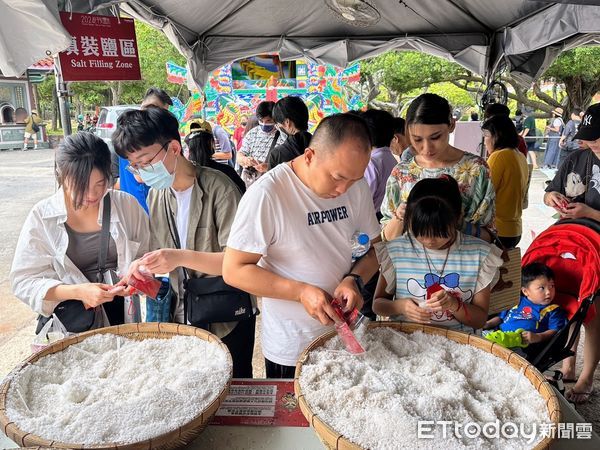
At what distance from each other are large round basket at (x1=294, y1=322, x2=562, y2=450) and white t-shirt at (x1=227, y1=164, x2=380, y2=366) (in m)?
0.20

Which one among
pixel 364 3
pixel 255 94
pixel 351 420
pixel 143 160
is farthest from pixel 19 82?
pixel 351 420

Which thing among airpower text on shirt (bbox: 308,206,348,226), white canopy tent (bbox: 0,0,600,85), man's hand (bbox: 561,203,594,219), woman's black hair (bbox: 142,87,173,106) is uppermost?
white canopy tent (bbox: 0,0,600,85)

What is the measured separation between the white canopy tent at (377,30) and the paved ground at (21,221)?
181 cm

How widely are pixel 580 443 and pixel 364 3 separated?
331cm

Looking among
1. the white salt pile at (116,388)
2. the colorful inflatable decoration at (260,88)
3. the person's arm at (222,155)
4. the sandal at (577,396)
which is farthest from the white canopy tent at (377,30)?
the colorful inflatable decoration at (260,88)

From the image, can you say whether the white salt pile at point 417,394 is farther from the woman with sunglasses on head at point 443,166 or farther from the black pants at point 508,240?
the black pants at point 508,240

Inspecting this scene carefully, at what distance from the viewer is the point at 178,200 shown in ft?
5.53

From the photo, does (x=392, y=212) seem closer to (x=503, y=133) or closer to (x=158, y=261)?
(x=158, y=261)

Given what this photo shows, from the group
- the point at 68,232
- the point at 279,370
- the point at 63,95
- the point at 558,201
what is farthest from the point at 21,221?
the point at 558,201

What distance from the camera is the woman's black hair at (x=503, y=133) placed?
10.4 ft

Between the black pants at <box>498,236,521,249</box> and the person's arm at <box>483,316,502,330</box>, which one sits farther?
the black pants at <box>498,236,521,249</box>

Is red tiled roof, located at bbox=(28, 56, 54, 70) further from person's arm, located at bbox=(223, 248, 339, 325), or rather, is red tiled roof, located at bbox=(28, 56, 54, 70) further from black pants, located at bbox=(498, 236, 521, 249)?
black pants, located at bbox=(498, 236, 521, 249)

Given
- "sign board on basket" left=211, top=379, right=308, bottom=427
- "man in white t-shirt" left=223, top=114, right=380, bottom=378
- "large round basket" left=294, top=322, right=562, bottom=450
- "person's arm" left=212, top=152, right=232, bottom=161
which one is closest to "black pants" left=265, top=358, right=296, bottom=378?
"man in white t-shirt" left=223, top=114, right=380, bottom=378

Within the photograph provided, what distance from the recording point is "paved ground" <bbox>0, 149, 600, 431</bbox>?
3.12m
